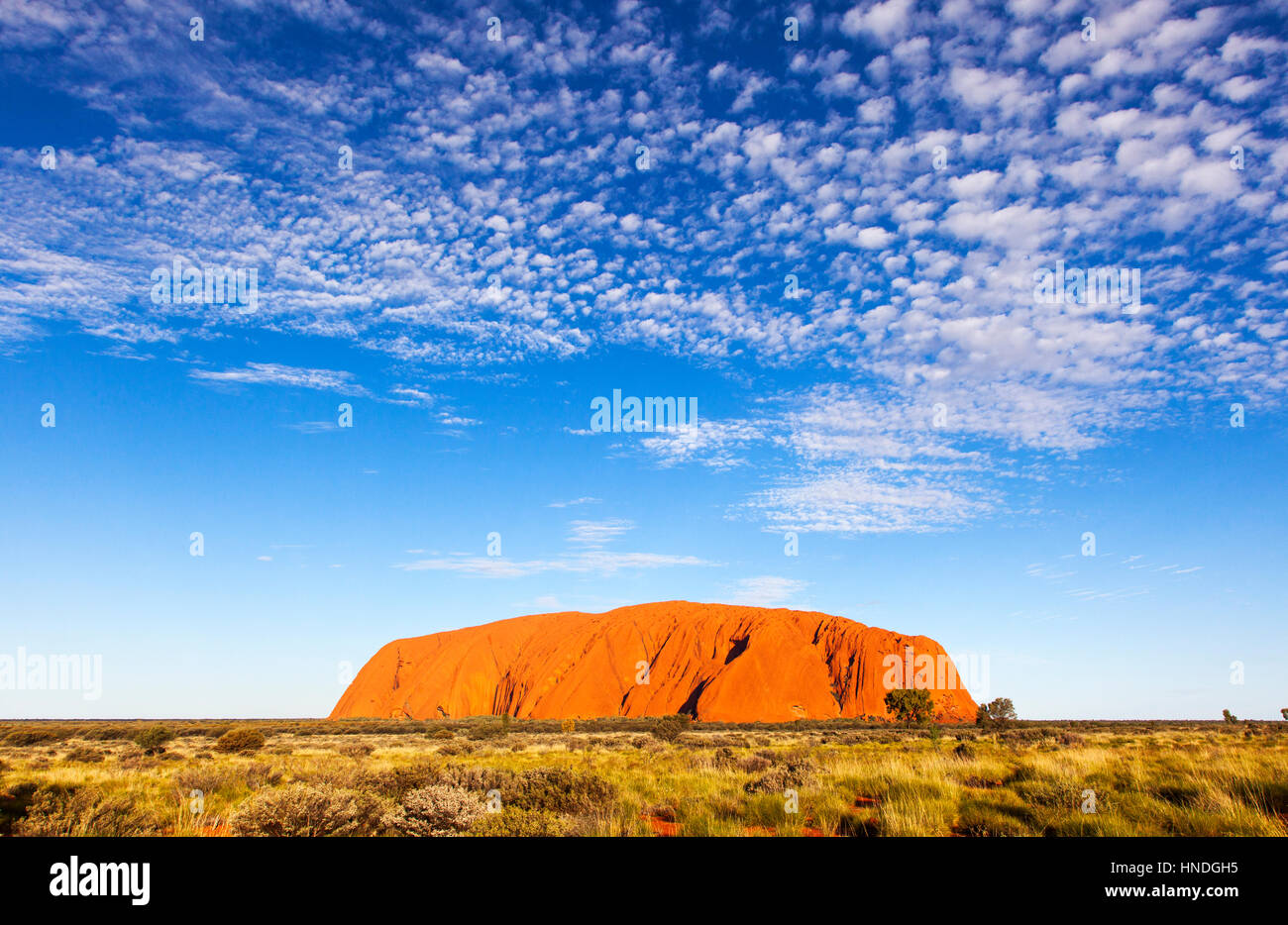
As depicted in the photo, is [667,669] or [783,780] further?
[667,669]

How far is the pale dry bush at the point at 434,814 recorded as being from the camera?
7984 mm

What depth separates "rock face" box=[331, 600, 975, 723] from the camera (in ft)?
308

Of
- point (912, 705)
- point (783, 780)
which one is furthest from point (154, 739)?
point (912, 705)

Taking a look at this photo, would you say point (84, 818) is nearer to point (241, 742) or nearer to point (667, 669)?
point (241, 742)

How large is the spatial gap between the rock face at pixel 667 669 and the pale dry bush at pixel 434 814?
85.7 meters

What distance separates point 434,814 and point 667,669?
101004 millimetres

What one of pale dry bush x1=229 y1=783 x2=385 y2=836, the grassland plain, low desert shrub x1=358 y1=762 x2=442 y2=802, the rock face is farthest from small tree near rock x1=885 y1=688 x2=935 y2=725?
pale dry bush x1=229 y1=783 x2=385 y2=836

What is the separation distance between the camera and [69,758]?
87.0 ft

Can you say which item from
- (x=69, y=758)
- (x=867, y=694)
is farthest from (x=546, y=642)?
(x=69, y=758)

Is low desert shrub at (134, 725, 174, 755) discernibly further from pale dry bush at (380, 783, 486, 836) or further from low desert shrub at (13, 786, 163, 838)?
pale dry bush at (380, 783, 486, 836)

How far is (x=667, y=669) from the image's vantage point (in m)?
104
